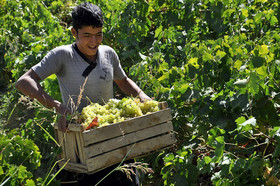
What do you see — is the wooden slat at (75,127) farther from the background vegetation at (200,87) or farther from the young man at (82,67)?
the young man at (82,67)

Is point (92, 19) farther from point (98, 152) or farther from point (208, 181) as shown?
point (208, 181)

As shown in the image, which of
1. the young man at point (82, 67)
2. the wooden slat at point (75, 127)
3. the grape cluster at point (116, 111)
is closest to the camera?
the wooden slat at point (75, 127)

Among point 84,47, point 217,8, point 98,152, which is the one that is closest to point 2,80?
point 217,8

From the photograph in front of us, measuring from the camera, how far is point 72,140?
2680 mm

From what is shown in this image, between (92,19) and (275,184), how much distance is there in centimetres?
160

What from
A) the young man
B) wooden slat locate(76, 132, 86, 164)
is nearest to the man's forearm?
the young man

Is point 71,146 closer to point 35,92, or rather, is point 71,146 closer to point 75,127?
point 75,127

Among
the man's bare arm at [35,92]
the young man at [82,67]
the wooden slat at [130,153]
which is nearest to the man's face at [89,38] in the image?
the young man at [82,67]

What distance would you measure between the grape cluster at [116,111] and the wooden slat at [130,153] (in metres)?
0.18

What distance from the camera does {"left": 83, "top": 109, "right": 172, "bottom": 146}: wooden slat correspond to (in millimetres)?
2559

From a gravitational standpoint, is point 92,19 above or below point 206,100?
above

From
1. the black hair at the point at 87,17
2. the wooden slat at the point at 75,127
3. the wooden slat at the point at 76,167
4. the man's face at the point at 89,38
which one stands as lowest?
the wooden slat at the point at 76,167

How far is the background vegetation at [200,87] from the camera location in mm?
2760

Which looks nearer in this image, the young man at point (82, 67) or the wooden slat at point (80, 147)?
the wooden slat at point (80, 147)
